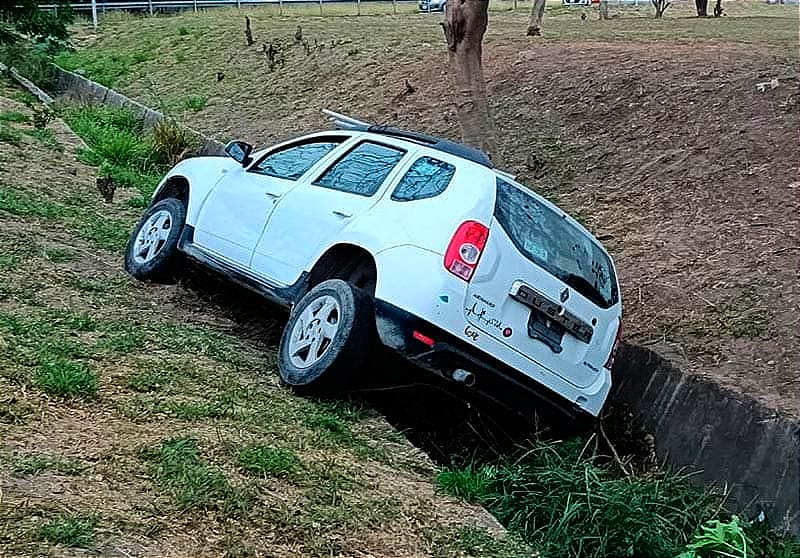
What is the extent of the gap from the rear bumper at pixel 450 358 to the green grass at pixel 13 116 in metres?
12.4

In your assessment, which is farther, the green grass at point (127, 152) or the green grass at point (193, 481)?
the green grass at point (127, 152)

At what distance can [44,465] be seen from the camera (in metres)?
4.66

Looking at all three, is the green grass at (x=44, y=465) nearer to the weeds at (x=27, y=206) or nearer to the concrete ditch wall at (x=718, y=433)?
the concrete ditch wall at (x=718, y=433)

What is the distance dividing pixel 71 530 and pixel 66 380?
1805 mm

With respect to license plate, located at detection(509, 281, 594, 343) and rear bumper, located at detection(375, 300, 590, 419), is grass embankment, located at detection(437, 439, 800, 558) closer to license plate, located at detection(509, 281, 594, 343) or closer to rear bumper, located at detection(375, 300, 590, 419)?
rear bumper, located at detection(375, 300, 590, 419)

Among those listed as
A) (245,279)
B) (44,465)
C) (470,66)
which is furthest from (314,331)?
(470,66)

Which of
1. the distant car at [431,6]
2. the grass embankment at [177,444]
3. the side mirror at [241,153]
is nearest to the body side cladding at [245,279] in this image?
the grass embankment at [177,444]

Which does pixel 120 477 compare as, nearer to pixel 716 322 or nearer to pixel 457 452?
pixel 457 452

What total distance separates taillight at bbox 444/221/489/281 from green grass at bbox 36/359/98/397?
203cm

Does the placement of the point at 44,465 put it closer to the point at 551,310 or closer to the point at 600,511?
the point at 600,511

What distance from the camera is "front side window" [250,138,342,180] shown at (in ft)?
25.3

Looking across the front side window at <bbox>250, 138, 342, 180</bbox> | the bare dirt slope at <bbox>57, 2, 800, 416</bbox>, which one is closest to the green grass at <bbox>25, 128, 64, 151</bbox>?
the bare dirt slope at <bbox>57, 2, 800, 416</bbox>

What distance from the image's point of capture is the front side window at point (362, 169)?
6.95 m

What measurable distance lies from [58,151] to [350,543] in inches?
460
